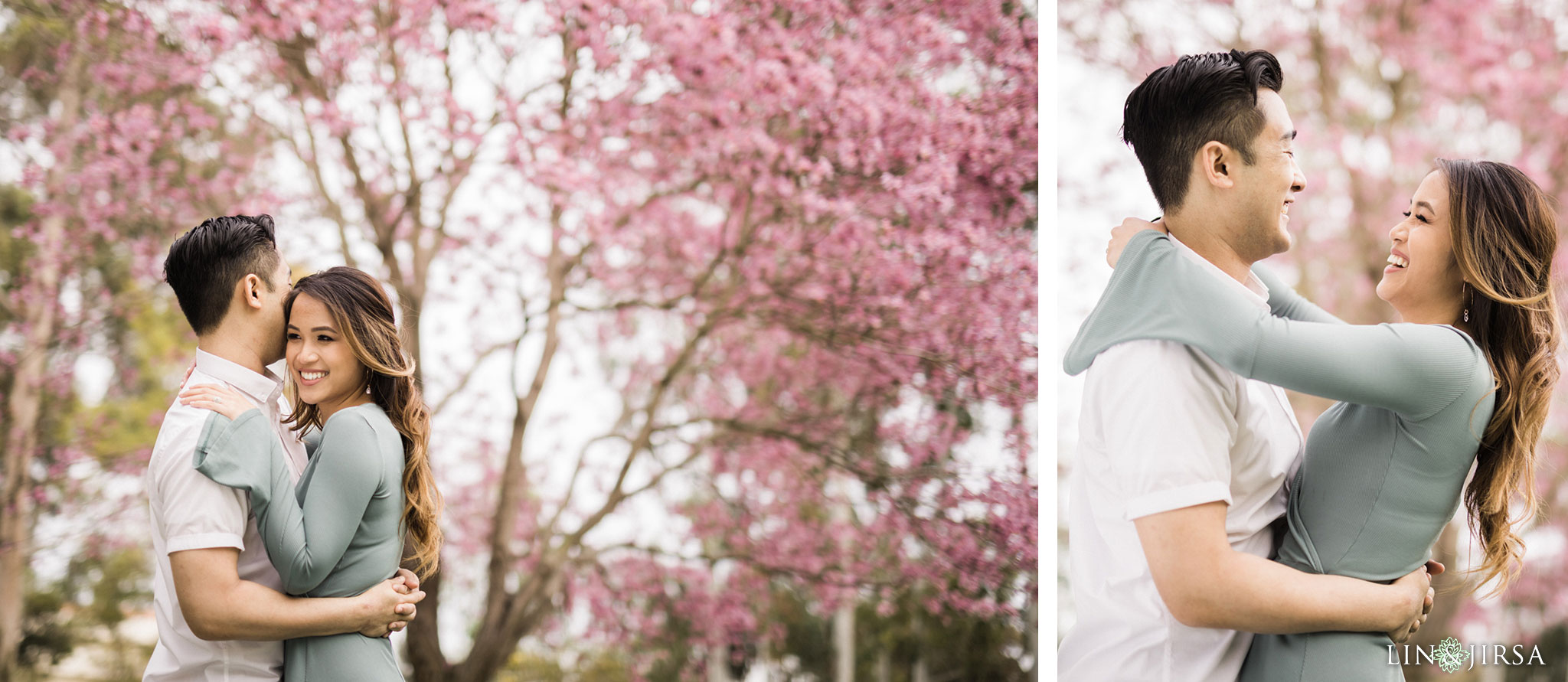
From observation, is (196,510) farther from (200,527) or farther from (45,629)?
(45,629)

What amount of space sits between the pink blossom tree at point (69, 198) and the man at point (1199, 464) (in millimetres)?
→ 2993

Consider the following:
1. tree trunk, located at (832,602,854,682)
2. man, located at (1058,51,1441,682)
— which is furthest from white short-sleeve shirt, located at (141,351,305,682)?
tree trunk, located at (832,602,854,682)

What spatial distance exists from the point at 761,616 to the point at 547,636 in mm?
752

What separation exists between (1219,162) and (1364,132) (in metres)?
3.09

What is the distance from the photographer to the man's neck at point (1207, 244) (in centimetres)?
140

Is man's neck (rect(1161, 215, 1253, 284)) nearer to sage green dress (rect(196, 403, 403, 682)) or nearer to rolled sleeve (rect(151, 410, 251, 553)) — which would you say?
sage green dress (rect(196, 403, 403, 682))

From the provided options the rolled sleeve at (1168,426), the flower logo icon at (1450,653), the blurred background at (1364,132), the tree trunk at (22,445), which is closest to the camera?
the rolled sleeve at (1168,426)

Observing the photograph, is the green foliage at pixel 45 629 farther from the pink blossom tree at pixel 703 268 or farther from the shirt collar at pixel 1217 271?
the shirt collar at pixel 1217 271

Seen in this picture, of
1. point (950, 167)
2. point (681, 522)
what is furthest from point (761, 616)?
point (950, 167)

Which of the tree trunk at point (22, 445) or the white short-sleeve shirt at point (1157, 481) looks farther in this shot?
the tree trunk at point (22, 445)

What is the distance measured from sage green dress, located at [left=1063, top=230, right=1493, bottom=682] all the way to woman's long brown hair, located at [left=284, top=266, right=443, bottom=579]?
107 cm

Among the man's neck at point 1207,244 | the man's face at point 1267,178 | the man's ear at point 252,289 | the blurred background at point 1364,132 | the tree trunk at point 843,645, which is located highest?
the blurred background at point 1364,132

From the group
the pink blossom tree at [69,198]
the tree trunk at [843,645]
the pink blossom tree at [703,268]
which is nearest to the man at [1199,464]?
the pink blossom tree at [703,268]

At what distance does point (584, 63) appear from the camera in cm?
330
